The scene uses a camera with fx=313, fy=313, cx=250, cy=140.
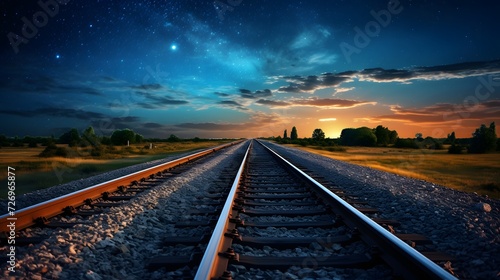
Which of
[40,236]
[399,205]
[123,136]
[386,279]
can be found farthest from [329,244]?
[123,136]

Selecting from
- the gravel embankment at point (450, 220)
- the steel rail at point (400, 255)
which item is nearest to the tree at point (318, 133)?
the gravel embankment at point (450, 220)

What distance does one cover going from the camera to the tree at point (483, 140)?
4112cm

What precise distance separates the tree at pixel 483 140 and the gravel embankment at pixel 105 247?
4746 cm

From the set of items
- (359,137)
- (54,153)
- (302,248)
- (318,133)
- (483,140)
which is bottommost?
(54,153)

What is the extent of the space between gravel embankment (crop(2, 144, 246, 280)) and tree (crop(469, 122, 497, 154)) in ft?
156

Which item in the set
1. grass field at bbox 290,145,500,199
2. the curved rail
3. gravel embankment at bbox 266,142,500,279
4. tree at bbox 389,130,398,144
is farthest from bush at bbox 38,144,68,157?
tree at bbox 389,130,398,144

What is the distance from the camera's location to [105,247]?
354 centimetres

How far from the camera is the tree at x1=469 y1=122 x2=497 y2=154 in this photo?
41.1 metres

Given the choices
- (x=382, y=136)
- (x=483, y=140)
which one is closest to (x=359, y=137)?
(x=382, y=136)

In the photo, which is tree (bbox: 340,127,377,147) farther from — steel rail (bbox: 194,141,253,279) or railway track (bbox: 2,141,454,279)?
steel rail (bbox: 194,141,253,279)

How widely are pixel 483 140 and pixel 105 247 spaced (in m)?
49.5

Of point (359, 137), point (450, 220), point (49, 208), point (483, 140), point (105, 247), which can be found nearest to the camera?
point (105, 247)

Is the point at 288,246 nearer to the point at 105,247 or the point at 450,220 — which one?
the point at 105,247

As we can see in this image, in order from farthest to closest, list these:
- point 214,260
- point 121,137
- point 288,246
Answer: point 121,137 < point 288,246 < point 214,260
